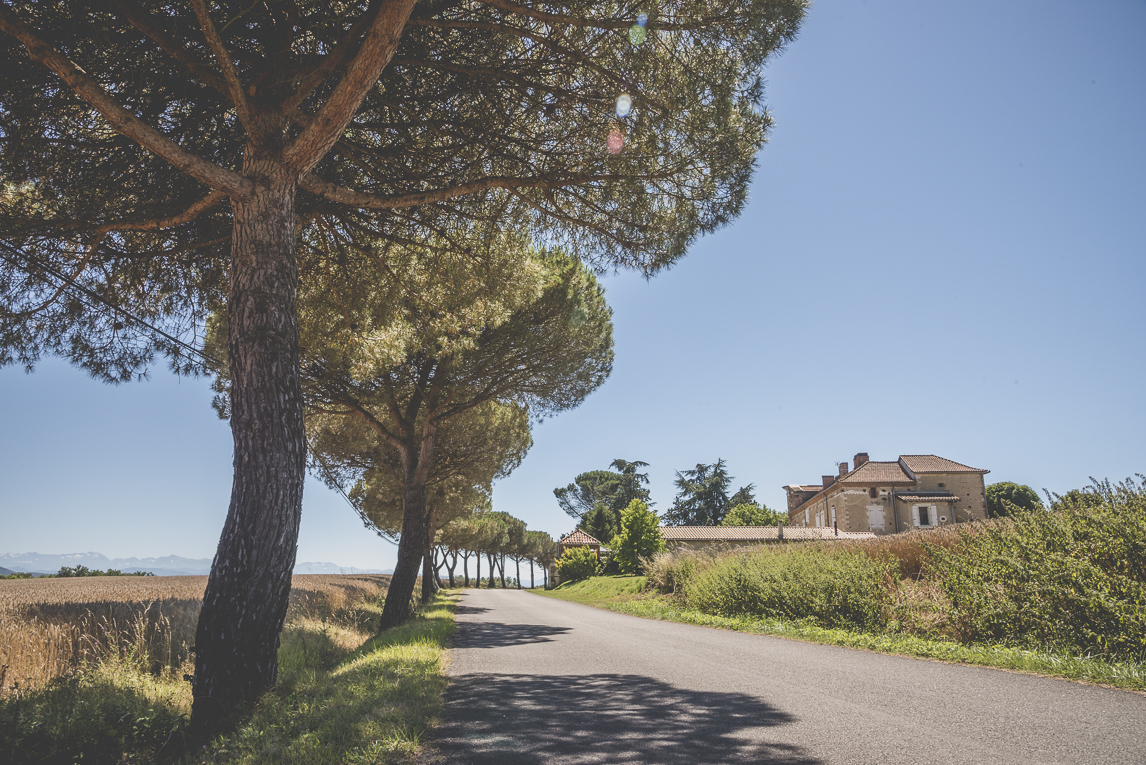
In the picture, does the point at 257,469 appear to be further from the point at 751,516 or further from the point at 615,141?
the point at 751,516

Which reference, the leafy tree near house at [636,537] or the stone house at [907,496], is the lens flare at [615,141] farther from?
the stone house at [907,496]

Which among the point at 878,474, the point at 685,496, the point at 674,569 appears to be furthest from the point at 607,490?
the point at 674,569

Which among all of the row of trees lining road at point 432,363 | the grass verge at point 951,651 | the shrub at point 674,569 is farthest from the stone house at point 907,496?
the grass verge at point 951,651

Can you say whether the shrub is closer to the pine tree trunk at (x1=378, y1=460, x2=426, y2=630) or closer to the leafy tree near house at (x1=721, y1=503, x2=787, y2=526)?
the pine tree trunk at (x1=378, y1=460, x2=426, y2=630)

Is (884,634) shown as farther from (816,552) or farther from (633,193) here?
(633,193)

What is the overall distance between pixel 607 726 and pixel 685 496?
6683 centimetres

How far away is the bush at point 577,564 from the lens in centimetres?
3903

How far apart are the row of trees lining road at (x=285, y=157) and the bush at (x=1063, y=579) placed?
18.7 ft

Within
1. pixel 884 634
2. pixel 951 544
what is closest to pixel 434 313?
pixel 884 634

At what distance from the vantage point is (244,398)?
5395 mm

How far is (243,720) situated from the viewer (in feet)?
14.9

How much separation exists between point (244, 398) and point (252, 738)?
278 cm

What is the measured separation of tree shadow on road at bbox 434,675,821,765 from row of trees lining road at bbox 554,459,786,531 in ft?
174

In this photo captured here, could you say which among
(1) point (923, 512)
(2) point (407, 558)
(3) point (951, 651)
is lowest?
(3) point (951, 651)
